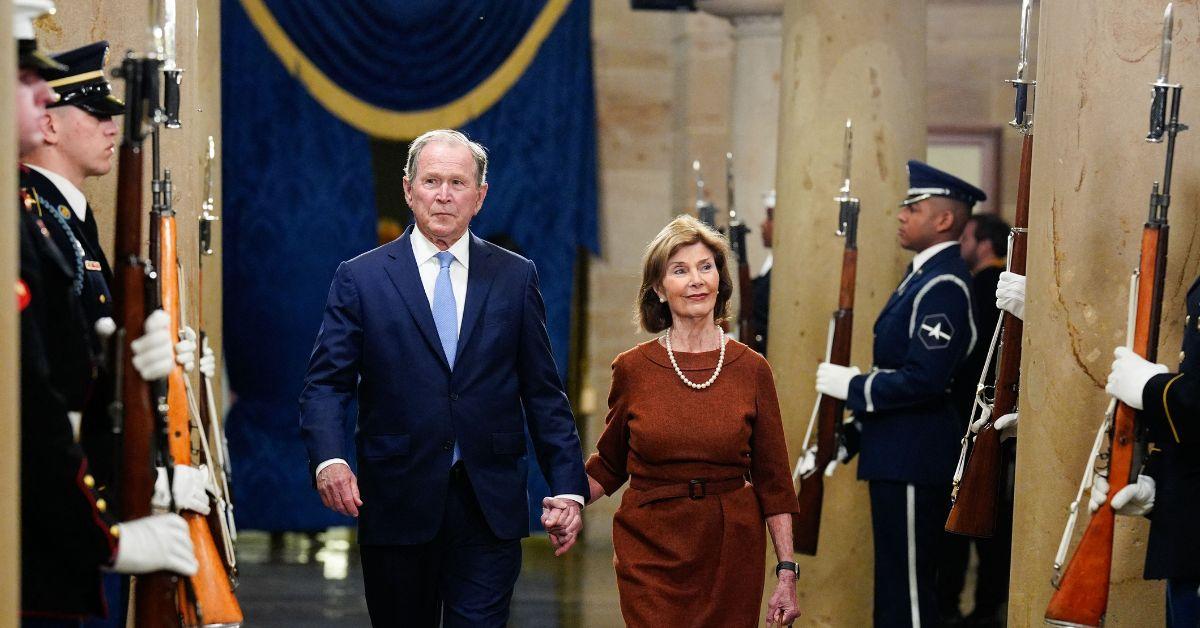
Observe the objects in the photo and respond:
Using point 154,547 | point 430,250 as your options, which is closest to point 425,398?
point 430,250

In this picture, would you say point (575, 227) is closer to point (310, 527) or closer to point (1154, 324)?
point (310, 527)

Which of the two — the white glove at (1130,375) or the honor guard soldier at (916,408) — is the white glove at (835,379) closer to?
the honor guard soldier at (916,408)

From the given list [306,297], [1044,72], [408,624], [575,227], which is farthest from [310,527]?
[1044,72]

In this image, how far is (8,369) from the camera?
267 centimetres

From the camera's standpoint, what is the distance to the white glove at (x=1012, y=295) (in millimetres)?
4895

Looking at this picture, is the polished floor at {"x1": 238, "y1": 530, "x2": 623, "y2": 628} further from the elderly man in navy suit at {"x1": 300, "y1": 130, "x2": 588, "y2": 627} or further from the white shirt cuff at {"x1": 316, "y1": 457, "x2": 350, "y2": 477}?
the white shirt cuff at {"x1": 316, "y1": 457, "x2": 350, "y2": 477}

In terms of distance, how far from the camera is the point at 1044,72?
441 centimetres

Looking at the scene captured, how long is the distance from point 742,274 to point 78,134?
14.5 ft

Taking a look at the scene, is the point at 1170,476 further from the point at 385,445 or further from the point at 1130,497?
the point at 385,445

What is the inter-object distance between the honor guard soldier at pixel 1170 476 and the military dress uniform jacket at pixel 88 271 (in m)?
2.14

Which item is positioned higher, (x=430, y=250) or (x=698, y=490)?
(x=430, y=250)

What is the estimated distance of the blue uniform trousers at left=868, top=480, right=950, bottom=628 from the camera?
5.83 metres

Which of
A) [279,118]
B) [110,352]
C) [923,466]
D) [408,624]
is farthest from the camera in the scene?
[279,118]

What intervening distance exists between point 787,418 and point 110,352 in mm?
3817
